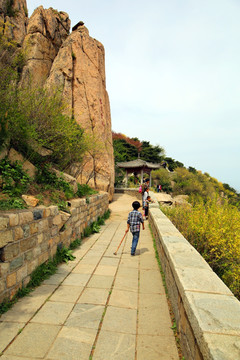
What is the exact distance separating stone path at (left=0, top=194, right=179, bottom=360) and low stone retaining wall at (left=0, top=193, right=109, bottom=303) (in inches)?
13.9

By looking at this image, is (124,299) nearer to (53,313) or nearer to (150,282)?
(150,282)

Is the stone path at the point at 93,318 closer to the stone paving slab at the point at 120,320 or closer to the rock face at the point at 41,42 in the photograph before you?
the stone paving slab at the point at 120,320

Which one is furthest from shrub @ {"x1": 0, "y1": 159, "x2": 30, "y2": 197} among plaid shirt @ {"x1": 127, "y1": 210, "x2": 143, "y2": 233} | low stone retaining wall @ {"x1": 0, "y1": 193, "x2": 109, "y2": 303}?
plaid shirt @ {"x1": 127, "y1": 210, "x2": 143, "y2": 233}

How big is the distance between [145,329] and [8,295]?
1.90 meters

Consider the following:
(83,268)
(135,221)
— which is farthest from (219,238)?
(83,268)

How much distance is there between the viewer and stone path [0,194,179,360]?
2.19 meters

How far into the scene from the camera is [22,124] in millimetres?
5203

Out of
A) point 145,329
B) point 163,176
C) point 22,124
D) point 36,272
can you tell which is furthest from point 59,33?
point 163,176

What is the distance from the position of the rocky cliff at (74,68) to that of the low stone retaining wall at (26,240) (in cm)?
782

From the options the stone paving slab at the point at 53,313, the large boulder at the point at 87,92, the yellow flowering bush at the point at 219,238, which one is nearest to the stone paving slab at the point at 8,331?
the stone paving slab at the point at 53,313

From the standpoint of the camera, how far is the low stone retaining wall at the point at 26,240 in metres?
2.94

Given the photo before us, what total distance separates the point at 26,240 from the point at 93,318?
157cm

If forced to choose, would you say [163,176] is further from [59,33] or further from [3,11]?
[3,11]

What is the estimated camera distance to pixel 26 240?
3451 mm
